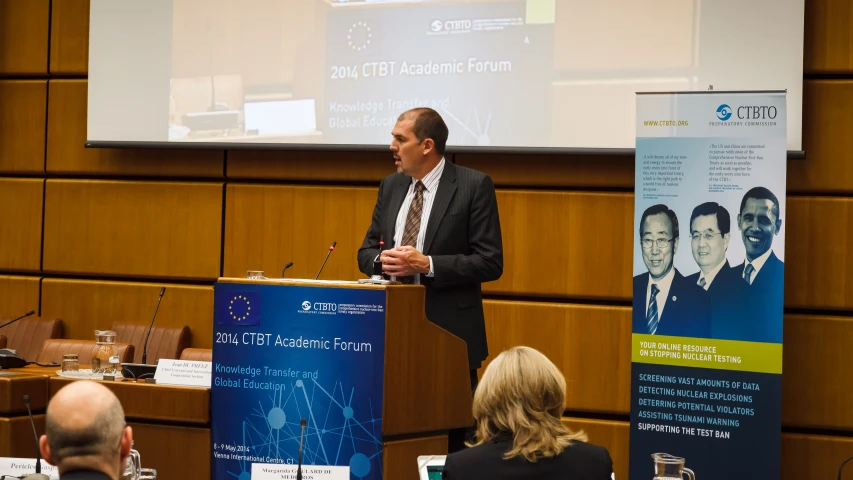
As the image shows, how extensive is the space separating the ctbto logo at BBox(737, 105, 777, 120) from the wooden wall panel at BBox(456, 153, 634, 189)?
2.95 ft

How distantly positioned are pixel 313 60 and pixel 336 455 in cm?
338

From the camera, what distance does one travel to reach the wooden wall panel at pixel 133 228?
6238mm

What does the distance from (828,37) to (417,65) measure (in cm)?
232

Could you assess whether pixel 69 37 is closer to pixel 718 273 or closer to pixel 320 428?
pixel 320 428

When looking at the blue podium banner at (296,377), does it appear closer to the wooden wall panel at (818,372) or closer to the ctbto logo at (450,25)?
the ctbto logo at (450,25)

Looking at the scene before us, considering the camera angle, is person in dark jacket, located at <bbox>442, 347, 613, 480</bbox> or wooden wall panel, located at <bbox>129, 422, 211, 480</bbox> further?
wooden wall panel, located at <bbox>129, 422, 211, 480</bbox>

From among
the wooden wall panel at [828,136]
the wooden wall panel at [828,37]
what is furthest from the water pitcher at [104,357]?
the wooden wall panel at [828,37]

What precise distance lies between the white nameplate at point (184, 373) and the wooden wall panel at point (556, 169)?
2584 mm

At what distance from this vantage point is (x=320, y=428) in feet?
10.3

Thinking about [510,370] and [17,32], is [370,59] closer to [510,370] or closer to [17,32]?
[17,32]

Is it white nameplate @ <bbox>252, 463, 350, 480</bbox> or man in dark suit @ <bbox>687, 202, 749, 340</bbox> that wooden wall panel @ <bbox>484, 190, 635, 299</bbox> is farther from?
white nameplate @ <bbox>252, 463, 350, 480</bbox>

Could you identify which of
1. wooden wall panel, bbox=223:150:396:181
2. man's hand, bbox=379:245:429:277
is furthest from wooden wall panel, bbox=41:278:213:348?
man's hand, bbox=379:245:429:277

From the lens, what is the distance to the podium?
312cm

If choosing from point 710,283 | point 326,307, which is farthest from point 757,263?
point 326,307
